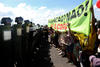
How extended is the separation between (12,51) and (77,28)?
272 cm

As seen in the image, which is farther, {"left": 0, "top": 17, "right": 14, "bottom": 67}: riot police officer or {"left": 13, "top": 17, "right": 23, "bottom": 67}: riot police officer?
{"left": 13, "top": 17, "right": 23, "bottom": 67}: riot police officer

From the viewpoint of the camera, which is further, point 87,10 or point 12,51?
point 87,10

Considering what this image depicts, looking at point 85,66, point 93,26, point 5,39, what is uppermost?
point 93,26

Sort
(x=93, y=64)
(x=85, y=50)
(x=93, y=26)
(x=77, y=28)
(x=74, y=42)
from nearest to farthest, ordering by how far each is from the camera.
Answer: (x=93, y=64) < (x=93, y=26) < (x=85, y=50) < (x=77, y=28) < (x=74, y=42)

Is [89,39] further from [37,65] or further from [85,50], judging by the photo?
[37,65]

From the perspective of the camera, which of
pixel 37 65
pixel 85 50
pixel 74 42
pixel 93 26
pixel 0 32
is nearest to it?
pixel 0 32

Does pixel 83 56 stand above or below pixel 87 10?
Result: below

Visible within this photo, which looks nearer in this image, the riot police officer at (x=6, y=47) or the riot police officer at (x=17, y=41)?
the riot police officer at (x=6, y=47)

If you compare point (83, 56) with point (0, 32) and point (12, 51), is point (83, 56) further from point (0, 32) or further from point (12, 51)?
A: point (0, 32)

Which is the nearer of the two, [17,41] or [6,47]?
[6,47]

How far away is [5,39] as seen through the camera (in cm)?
297

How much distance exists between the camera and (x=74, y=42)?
545 cm

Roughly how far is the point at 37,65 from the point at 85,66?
2.49 metres

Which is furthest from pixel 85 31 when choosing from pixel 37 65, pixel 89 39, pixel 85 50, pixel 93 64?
pixel 37 65
